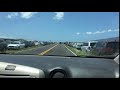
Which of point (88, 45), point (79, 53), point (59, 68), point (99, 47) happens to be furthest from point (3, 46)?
point (99, 47)

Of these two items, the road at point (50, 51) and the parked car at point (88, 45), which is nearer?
the parked car at point (88, 45)

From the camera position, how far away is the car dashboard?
3.88m

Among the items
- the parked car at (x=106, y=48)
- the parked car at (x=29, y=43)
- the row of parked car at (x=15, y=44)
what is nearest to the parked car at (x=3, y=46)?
the row of parked car at (x=15, y=44)

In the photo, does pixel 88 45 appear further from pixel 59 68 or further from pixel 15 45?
pixel 15 45

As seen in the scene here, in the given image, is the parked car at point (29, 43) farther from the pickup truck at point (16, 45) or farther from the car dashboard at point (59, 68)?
the car dashboard at point (59, 68)

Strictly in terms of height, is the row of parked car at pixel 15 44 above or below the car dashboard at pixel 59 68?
above

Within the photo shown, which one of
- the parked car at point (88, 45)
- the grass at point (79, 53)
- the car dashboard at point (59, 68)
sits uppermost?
the parked car at point (88, 45)

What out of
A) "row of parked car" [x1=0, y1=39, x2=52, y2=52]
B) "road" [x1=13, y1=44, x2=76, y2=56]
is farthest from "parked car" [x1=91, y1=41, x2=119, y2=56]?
"row of parked car" [x1=0, y1=39, x2=52, y2=52]

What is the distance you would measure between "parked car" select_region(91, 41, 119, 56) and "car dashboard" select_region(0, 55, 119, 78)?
0.13 m

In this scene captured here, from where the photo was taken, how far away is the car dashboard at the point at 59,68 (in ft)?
12.7

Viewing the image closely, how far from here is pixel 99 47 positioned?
155 inches
